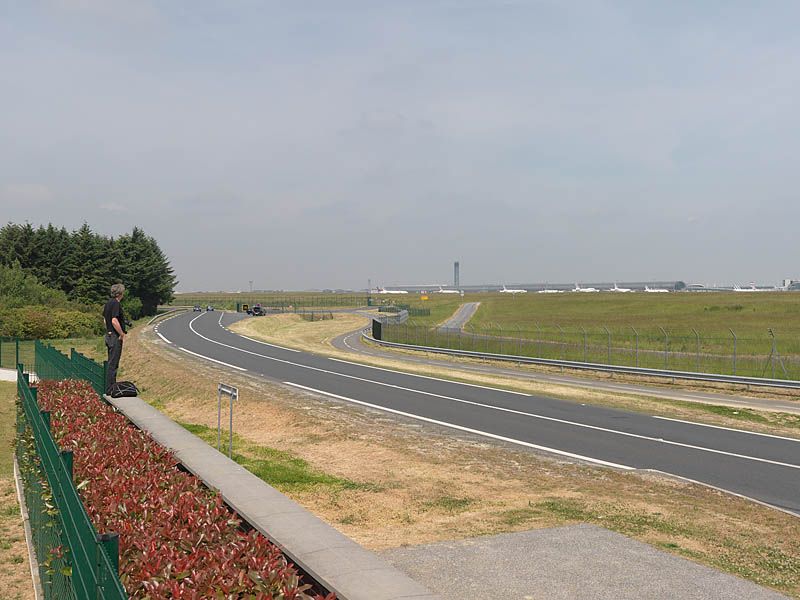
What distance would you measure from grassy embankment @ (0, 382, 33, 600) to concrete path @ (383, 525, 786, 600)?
4.36 meters

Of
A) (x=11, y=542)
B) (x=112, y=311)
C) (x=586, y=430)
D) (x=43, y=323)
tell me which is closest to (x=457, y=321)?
(x=43, y=323)

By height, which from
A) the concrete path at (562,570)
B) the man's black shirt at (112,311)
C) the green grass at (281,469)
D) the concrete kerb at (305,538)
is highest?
the man's black shirt at (112,311)

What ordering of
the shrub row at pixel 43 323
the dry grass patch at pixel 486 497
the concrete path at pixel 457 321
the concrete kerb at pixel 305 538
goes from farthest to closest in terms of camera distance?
the concrete path at pixel 457 321, the shrub row at pixel 43 323, the dry grass patch at pixel 486 497, the concrete kerb at pixel 305 538

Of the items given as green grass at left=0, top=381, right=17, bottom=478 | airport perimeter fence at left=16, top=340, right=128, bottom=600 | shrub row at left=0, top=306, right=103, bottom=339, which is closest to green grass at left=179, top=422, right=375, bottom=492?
airport perimeter fence at left=16, top=340, right=128, bottom=600

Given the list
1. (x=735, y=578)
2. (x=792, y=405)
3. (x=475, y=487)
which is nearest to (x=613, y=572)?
(x=735, y=578)

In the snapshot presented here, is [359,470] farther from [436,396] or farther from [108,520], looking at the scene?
[436,396]

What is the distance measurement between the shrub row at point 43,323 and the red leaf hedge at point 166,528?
51.8m

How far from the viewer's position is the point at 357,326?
270 ft

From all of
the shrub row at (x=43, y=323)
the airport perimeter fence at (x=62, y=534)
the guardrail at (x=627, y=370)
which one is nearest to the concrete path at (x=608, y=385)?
the guardrail at (x=627, y=370)

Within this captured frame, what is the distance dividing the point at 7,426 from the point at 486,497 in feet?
50.4

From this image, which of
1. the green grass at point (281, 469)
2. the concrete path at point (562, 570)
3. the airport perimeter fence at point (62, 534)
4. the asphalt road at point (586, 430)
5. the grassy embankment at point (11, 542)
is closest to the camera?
the airport perimeter fence at point (62, 534)

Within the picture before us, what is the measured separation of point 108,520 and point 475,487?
24.7 ft

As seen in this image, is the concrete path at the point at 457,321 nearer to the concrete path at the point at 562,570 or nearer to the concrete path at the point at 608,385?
the concrete path at the point at 608,385

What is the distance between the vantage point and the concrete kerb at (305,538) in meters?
6.13
